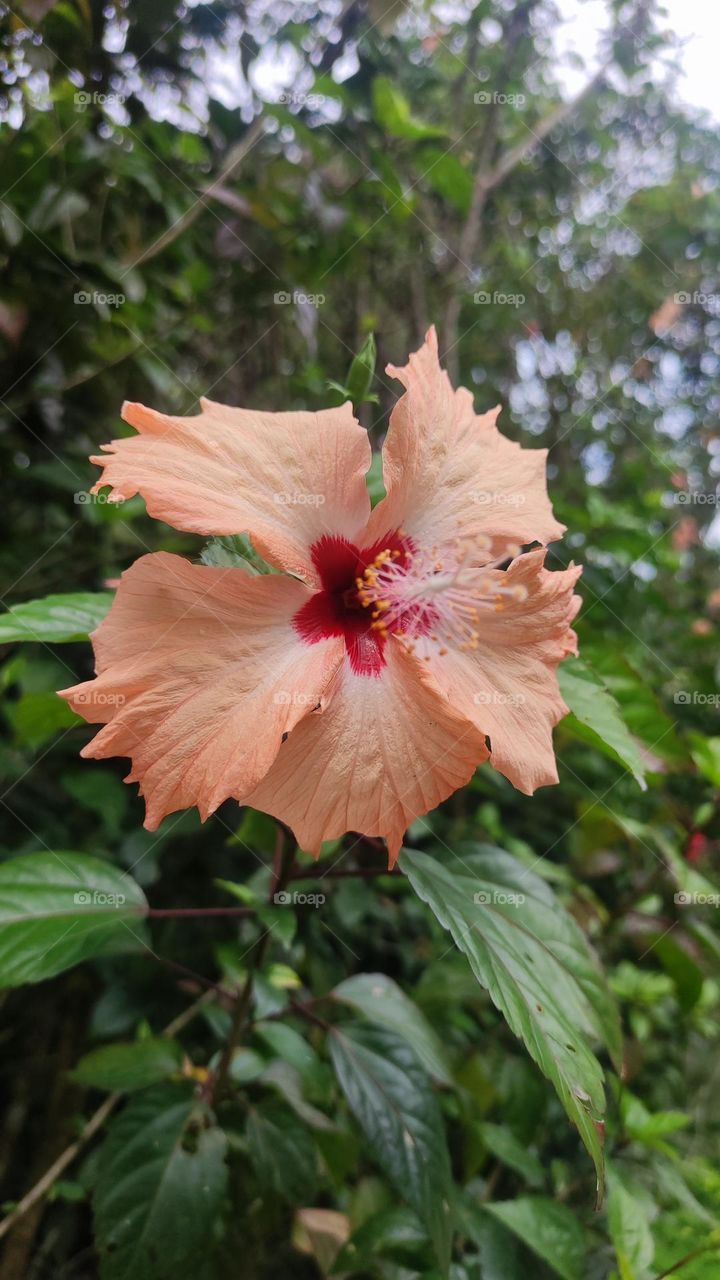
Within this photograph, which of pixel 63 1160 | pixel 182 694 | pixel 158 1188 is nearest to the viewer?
pixel 182 694

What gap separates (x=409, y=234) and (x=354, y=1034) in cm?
213

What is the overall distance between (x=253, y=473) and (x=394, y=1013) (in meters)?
0.82

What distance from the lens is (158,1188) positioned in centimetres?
93

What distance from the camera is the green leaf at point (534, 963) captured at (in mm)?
701

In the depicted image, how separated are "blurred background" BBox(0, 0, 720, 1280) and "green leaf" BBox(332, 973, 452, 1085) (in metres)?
0.10

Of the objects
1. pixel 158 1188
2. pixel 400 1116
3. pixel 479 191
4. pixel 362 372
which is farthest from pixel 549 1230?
pixel 479 191

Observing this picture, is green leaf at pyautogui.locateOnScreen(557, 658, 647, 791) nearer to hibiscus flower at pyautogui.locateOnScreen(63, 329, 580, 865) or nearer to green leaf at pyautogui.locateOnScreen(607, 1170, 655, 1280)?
hibiscus flower at pyautogui.locateOnScreen(63, 329, 580, 865)

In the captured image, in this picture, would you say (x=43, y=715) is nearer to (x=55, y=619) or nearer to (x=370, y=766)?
(x=55, y=619)

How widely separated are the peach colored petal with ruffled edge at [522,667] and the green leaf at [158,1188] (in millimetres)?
680

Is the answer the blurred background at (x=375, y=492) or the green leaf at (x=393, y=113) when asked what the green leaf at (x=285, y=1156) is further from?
the green leaf at (x=393, y=113)

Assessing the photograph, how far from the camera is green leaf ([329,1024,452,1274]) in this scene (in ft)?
2.95

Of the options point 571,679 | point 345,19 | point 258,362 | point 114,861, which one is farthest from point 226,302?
point 571,679

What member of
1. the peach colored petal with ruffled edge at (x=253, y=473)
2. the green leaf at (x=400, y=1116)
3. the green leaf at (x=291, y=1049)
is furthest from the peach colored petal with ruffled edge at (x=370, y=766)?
the green leaf at (x=291, y=1049)

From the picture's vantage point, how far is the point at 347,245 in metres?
1.95
